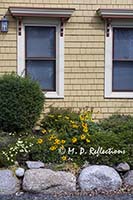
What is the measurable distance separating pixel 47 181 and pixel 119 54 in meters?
5.05

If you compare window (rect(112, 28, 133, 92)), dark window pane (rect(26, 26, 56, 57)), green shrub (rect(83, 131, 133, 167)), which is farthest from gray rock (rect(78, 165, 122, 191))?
dark window pane (rect(26, 26, 56, 57))

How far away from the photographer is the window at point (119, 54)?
33.1 ft

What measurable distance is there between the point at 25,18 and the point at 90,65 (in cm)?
197

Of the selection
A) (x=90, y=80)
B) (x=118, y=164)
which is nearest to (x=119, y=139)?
(x=118, y=164)

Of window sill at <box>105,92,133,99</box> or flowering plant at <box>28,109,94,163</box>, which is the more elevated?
window sill at <box>105,92,133,99</box>

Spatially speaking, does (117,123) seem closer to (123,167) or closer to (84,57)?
(84,57)

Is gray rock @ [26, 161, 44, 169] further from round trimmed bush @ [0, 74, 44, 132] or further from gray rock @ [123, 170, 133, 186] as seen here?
round trimmed bush @ [0, 74, 44, 132]

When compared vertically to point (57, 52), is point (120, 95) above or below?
below

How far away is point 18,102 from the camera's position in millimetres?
8750

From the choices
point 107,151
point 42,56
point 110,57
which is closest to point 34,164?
point 107,151

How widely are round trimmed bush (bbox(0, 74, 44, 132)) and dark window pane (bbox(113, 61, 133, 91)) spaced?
7.60 ft

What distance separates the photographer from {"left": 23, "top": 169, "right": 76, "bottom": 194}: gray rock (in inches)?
248

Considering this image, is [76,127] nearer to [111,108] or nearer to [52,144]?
[52,144]

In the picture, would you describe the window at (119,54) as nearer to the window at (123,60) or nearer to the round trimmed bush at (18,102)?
the window at (123,60)
